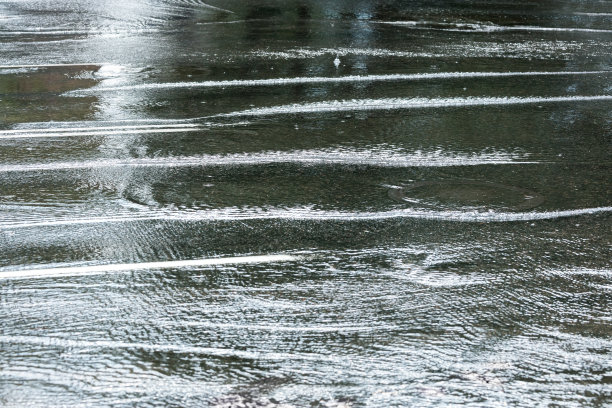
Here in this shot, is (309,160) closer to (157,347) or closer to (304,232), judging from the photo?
(304,232)

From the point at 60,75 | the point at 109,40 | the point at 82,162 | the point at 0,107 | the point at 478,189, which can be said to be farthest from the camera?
the point at 109,40

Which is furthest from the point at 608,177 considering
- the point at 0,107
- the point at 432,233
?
the point at 0,107

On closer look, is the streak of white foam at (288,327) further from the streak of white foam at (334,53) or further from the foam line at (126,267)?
the streak of white foam at (334,53)

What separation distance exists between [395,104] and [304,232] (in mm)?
4460

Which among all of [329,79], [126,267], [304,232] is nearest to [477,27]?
[329,79]

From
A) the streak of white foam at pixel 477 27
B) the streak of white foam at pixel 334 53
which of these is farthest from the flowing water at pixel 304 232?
the streak of white foam at pixel 477 27

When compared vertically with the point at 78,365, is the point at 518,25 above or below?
above

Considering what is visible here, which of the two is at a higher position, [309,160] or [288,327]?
[309,160]

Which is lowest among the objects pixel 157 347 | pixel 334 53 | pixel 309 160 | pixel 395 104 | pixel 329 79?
pixel 157 347

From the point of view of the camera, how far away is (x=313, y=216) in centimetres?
623

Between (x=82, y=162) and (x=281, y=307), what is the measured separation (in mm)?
3604

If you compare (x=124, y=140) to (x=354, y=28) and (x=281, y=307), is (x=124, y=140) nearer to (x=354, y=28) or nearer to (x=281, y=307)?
(x=281, y=307)

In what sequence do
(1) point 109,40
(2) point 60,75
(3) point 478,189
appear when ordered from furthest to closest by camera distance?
Answer: (1) point 109,40 → (2) point 60,75 → (3) point 478,189

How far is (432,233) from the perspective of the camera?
231 inches
